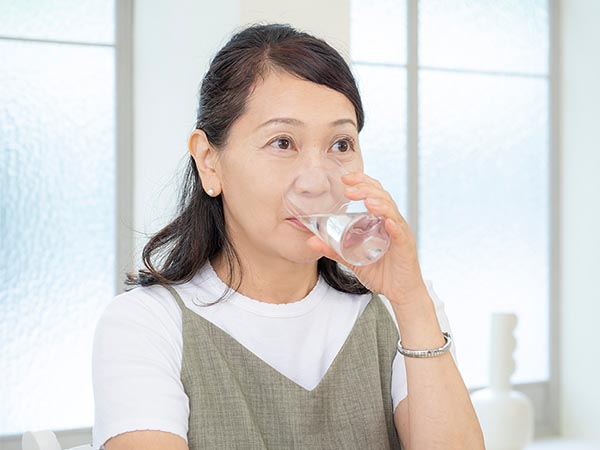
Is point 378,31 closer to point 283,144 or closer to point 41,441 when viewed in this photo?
point 283,144

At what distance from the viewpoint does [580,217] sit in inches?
141

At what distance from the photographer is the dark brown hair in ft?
4.40

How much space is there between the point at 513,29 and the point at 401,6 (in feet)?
1.86

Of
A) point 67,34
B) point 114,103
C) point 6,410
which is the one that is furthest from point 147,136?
point 6,410

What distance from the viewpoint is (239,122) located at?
134 cm

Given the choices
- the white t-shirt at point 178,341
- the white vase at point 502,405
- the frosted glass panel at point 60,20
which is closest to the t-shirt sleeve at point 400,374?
the white t-shirt at point 178,341

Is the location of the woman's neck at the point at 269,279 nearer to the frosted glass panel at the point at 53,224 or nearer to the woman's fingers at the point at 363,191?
the woman's fingers at the point at 363,191

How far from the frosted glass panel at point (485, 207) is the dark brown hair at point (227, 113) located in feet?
6.44

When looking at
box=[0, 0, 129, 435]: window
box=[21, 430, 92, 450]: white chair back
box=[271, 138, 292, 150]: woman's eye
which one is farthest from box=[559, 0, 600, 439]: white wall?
box=[21, 430, 92, 450]: white chair back

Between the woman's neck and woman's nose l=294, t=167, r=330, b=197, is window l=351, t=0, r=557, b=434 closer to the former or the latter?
the woman's neck

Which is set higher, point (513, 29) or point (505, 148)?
point (513, 29)

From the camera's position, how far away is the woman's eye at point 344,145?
1.29 metres

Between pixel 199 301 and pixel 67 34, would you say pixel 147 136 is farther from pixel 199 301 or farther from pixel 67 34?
pixel 199 301

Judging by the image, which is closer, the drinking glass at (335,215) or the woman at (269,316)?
the drinking glass at (335,215)
